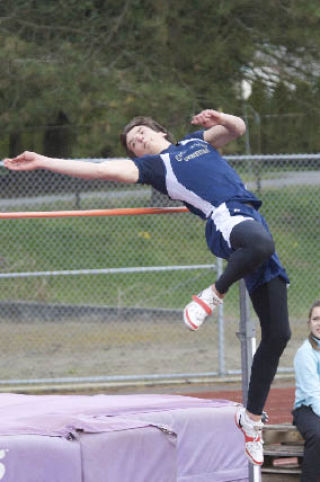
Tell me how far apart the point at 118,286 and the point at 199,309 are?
9.74m

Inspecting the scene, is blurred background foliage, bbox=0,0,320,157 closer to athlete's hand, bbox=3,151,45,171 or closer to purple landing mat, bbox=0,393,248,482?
purple landing mat, bbox=0,393,248,482

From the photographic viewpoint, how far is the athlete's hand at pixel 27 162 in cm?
422

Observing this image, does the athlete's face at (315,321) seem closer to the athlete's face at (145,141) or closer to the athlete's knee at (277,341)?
the athlete's knee at (277,341)

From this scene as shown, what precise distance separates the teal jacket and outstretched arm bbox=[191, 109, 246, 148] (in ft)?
4.86

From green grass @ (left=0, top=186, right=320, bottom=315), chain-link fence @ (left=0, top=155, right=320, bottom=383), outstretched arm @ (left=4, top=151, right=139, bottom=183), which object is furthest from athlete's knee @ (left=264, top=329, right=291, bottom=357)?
green grass @ (left=0, top=186, right=320, bottom=315)

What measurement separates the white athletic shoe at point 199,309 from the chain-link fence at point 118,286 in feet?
17.6

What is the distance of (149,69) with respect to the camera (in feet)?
43.4

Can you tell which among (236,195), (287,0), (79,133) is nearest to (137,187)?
(79,133)

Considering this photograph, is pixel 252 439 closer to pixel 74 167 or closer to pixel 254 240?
pixel 254 240

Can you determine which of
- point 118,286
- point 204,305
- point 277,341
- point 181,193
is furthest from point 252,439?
point 118,286

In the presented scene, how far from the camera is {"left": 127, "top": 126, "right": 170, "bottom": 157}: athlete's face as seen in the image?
4.63m

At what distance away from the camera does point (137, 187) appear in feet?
43.2

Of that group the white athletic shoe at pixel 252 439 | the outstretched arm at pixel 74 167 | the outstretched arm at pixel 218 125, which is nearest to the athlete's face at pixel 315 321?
the white athletic shoe at pixel 252 439

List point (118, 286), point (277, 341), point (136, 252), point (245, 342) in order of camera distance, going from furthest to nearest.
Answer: point (136, 252) < point (118, 286) < point (245, 342) < point (277, 341)
